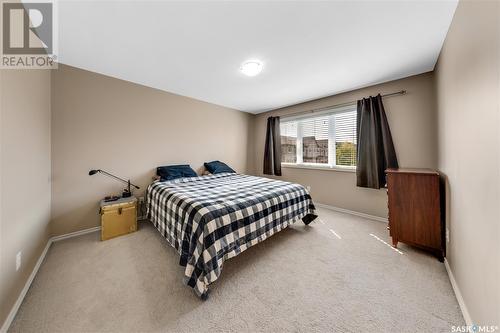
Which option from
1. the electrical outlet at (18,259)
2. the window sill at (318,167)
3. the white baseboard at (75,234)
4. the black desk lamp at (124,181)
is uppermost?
the window sill at (318,167)

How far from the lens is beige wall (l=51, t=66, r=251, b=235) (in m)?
2.28

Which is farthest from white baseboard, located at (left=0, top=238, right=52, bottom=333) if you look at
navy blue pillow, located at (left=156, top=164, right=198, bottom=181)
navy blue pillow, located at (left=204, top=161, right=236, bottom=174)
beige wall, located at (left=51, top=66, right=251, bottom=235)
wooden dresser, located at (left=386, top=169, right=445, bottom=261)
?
wooden dresser, located at (left=386, top=169, right=445, bottom=261)

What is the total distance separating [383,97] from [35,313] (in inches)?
177

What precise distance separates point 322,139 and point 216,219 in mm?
2918

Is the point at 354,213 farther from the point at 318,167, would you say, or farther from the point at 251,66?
the point at 251,66

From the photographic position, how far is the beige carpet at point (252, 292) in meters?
1.17

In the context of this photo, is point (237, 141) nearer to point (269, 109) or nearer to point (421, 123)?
point (269, 109)

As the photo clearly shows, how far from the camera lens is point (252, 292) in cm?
144

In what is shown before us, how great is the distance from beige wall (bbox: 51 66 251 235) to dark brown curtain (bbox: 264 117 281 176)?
5.45 feet

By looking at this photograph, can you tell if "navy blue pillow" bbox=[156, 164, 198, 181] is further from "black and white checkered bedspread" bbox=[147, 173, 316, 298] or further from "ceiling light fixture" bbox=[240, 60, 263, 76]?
"ceiling light fixture" bbox=[240, 60, 263, 76]

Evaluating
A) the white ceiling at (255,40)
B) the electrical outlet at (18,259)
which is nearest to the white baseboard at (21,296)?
the electrical outlet at (18,259)

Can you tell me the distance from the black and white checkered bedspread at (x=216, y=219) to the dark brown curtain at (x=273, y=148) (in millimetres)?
1777

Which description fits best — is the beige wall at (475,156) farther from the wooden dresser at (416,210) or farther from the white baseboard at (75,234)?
the white baseboard at (75,234)

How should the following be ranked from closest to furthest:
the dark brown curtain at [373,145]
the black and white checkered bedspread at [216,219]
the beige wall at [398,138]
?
the black and white checkered bedspread at [216,219], the beige wall at [398,138], the dark brown curtain at [373,145]
